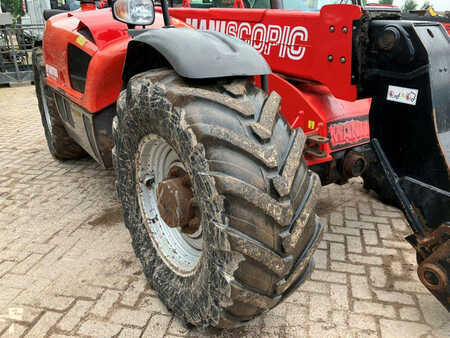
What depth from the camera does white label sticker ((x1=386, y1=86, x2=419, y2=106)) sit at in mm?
1981

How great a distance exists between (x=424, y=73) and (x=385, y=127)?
32 centimetres

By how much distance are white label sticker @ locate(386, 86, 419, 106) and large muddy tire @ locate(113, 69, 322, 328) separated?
2.04ft

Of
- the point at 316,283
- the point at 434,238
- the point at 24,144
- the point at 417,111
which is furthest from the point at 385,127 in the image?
the point at 24,144

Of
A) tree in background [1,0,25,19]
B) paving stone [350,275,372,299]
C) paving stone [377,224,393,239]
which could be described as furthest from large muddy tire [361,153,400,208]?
tree in background [1,0,25,19]

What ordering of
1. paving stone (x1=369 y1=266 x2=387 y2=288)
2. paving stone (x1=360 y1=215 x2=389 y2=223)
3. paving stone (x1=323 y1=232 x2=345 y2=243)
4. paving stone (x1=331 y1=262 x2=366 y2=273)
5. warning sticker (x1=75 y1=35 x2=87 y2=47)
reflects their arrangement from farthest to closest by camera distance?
paving stone (x1=360 y1=215 x2=389 y2=223) → paving stone (x1=323 y1=232 x2=345 y2=243) → warning sticker (x1=75 y1=35 x2=87 y2=47) → paving stone (x1=331 y1=262 x2=366 y2=273) → paving stone (x1=369 y1=266 x2=387 y2=288)

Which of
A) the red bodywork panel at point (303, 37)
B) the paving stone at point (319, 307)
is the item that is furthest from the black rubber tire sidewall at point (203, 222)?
the red bodywork panel at point (303, 37)

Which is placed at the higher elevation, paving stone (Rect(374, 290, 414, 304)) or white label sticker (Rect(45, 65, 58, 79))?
white label sticker (Rect(45, 65, 58, 79))

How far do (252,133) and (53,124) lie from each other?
10.6 ft

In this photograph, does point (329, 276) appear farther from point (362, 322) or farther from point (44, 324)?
point (44, 324)

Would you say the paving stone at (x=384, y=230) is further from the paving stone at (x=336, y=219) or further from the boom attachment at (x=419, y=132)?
the boom attachment at (x=419, y=132)

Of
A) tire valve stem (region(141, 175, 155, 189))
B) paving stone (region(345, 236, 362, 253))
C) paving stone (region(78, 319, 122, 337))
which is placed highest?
tire valve stem (region(141, 175, 155, 189))

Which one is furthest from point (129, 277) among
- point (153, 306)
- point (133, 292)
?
point (153, 306)

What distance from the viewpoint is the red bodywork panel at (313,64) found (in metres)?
2.41

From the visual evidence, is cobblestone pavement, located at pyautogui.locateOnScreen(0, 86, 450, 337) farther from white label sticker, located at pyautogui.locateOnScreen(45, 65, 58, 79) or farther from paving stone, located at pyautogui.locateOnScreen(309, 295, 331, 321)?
white label sticker, located at pyautogui.locateOnScreen(45, 65, 58, 79)
